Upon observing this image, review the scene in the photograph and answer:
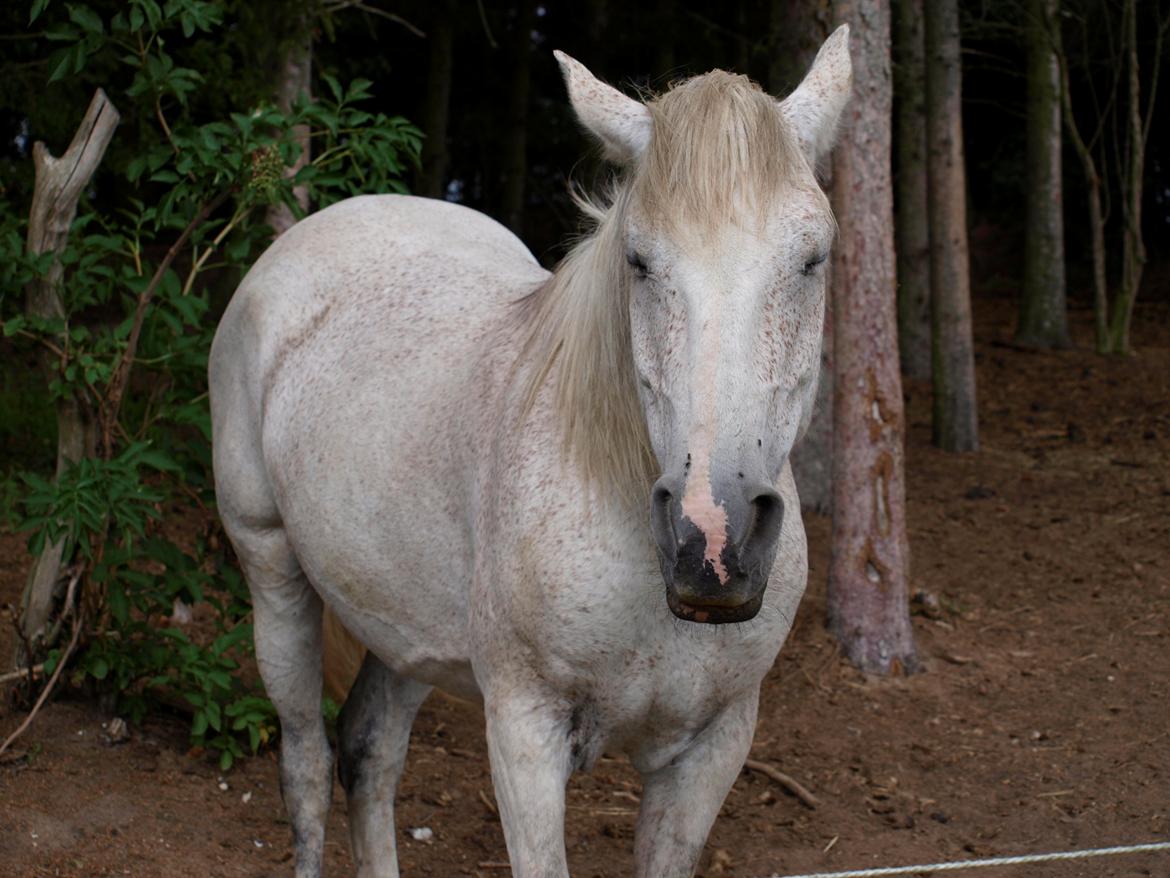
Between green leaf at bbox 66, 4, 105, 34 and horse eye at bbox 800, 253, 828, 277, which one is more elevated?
green leaf at bbox 66, 4, 105, 34

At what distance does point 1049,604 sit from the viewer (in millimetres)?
6523

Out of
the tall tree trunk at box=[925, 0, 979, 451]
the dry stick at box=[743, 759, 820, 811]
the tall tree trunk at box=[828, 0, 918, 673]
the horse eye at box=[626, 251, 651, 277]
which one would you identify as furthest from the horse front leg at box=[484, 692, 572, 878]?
the tall tree trunk at box=[925, 0, 979, 451]

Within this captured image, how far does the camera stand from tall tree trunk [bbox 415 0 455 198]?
12.2m

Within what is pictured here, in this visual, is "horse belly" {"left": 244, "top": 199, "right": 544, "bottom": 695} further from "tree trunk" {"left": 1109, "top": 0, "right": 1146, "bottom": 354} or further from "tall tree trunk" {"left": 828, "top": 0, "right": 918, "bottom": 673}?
"tree trunk" {"left": 1109, "top": 0, "right": 1146, "bottom": 354}

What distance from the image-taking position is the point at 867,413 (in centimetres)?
567

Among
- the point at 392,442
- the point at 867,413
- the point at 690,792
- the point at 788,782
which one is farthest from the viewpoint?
the point at 867,413

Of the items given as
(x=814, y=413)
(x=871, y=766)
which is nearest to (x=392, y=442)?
(x=871, y=766)

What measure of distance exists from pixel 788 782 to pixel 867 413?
166 centimetres

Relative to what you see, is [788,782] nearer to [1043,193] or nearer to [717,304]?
[717,304]

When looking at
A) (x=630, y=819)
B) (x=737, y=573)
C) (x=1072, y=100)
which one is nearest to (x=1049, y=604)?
(x=630, y=819)

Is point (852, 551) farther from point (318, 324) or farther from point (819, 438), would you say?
point (318, 324)

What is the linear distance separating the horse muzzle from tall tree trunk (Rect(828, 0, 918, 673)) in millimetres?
3694

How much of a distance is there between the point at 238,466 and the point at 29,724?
56.9 inches

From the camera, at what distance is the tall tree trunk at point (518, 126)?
13141 mm
